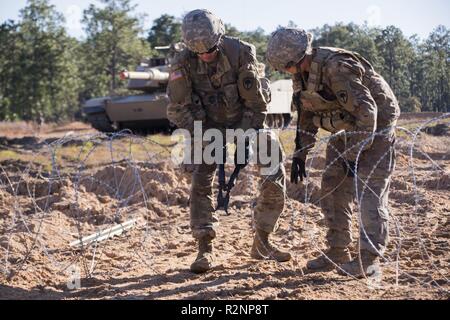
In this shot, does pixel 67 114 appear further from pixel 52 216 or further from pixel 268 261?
pixel 268 261

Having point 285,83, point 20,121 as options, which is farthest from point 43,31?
point 285,83

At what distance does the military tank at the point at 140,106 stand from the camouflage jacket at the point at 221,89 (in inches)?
473

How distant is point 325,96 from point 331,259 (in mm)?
1283

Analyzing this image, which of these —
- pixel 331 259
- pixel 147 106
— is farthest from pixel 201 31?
pixel 147 106

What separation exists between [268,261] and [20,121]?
35308 mm

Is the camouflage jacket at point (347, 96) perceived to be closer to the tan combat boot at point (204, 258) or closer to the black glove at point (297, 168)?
the black glove at point (297, 168)

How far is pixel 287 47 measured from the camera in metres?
4.57

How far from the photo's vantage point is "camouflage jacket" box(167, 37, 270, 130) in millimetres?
5008

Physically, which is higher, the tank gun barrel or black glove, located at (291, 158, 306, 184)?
the tank gun barrel

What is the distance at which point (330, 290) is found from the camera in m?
4.25

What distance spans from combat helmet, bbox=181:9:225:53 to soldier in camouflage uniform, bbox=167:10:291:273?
0.03 metres

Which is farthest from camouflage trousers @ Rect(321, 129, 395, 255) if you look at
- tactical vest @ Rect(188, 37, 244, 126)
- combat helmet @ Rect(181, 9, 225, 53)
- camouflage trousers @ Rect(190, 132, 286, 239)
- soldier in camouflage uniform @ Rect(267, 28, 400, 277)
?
combat helmet @ Rect(181, 9, 225, 53)

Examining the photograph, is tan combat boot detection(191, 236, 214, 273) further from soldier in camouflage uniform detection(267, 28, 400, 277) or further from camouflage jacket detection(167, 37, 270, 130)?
camouflage jacket detection(167, 37, 270, 130)

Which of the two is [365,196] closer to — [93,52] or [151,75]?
[151,75]
